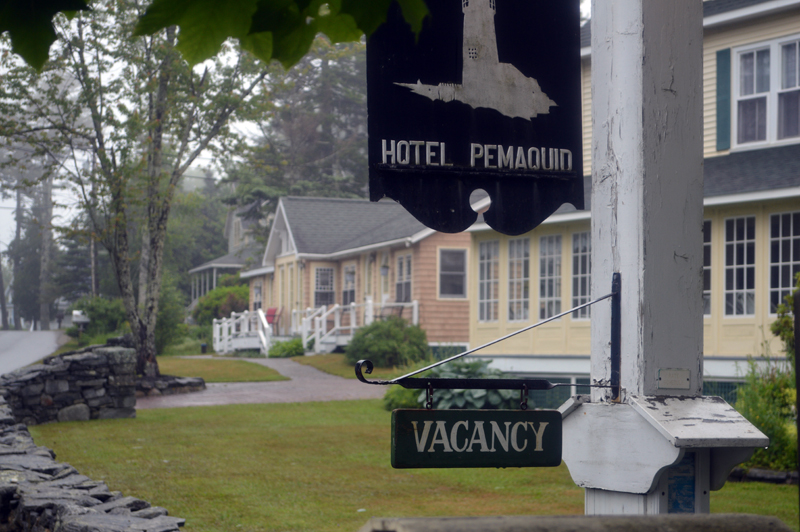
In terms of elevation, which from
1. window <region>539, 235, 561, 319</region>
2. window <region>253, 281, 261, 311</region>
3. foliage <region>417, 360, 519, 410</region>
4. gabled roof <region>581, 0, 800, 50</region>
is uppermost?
gabled roof <region>581, 0, 800, 50</region>

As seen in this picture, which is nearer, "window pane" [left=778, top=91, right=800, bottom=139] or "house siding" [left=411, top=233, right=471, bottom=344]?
"window pane" [left=778, top=91, right=800, bottom=139]

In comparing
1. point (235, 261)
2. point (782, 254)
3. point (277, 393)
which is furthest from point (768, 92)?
point (235, 261)

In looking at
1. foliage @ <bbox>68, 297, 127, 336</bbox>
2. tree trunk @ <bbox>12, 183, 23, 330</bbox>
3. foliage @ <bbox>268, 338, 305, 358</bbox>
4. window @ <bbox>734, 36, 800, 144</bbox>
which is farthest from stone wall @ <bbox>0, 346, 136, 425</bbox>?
tree trunk @ <bbox>12, 183, 23, 330</bbox>

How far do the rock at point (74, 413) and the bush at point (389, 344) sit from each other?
9530 millimetres

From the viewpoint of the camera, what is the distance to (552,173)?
293cm

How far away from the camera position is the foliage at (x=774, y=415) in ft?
32.0

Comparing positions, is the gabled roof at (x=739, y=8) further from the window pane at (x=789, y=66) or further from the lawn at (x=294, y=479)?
the lawn at (x=294, y=479)

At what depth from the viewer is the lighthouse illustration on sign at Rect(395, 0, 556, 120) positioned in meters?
2.78

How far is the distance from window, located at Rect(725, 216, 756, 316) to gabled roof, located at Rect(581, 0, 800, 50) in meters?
3.45

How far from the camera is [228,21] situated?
2545 millimetres

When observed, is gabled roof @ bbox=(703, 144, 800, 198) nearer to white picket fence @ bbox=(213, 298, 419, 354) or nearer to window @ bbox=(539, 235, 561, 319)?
window @ bbox=(539, 235, 561, 319)

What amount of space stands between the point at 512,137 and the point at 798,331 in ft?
6.15

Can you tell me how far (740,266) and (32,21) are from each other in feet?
45.2

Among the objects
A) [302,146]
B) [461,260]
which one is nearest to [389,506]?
[461,260]
